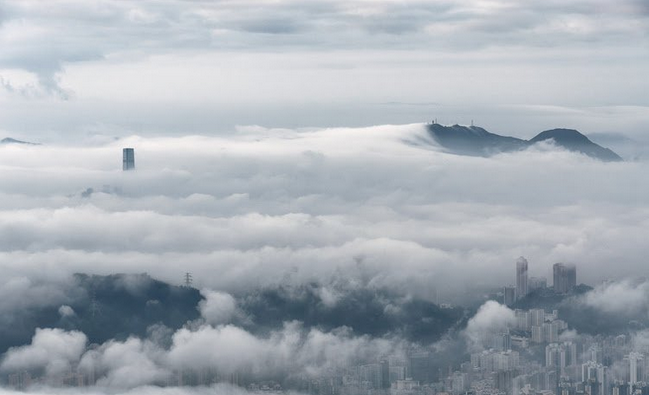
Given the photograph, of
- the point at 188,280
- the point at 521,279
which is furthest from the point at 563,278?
the point at 188,280

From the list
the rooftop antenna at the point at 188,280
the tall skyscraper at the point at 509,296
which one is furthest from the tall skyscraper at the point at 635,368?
the rooftop antenna at the point at 188,280

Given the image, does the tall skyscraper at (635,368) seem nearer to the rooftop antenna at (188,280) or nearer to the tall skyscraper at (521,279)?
the tall skyscraper at (521,279)

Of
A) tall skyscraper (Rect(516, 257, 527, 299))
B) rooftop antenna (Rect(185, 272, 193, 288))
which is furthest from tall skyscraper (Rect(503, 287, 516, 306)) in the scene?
rooftop antenna (Rect(185, 272, 193, 288))

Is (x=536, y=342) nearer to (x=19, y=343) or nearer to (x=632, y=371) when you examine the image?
(x=632, y=371)

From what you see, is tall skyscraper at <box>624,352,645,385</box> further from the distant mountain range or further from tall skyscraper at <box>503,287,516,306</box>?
the distant mountain range

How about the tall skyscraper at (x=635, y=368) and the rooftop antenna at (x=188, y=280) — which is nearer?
the tall skyscraper at (x=635, y=368)

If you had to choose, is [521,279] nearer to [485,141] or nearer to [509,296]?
[509,296]
